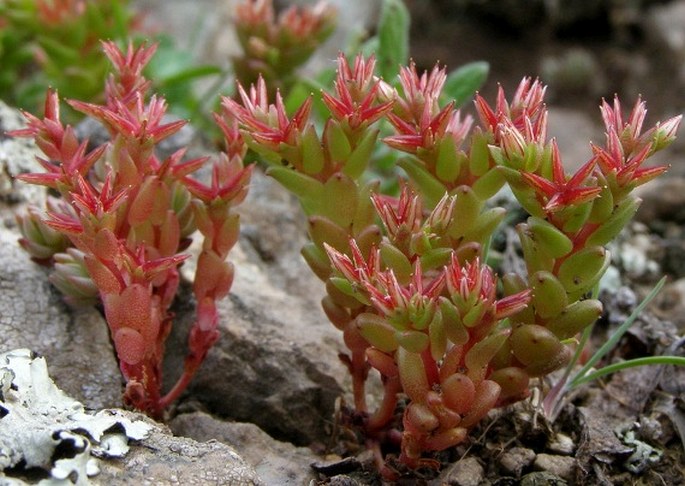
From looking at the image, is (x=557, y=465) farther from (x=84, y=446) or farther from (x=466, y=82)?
(x=466, y=82)

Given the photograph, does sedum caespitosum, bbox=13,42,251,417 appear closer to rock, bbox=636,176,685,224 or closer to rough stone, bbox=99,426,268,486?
rough stone, bbox=99,426,268,486

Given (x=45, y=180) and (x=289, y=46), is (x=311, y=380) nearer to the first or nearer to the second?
(x=45, y=180)

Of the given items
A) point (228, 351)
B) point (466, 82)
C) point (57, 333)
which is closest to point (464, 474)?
point (228, 351)

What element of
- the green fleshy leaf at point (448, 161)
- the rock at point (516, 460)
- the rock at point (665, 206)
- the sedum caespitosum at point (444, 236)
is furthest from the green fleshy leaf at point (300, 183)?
the rock at point (665, 206)

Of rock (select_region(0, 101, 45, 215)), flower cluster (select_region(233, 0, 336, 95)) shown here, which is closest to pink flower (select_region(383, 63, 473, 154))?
rock (select_region(0, 101, 45, 215))

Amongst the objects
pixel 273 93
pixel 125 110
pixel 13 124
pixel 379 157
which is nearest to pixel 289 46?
pixel 273 93
